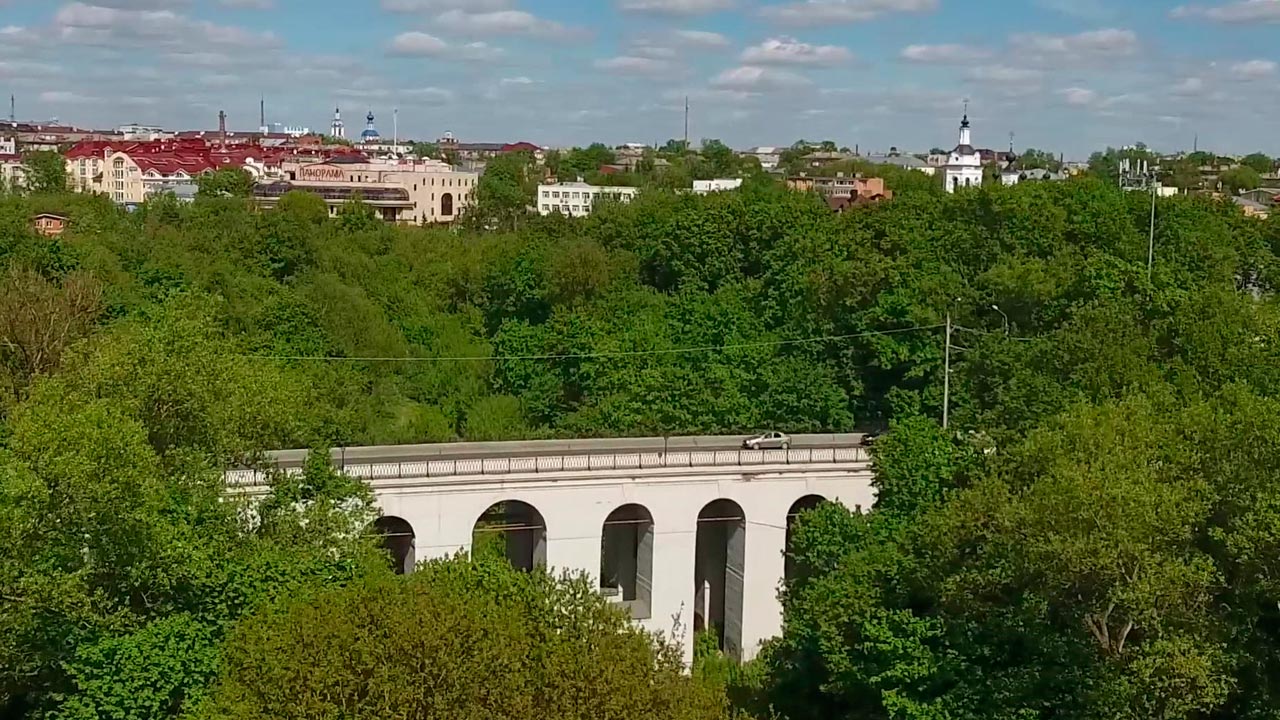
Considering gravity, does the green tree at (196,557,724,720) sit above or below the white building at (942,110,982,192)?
below

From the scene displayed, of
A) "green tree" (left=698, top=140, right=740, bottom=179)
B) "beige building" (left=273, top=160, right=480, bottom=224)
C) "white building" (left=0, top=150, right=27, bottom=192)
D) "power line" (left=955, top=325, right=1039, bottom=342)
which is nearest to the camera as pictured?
"power line" (left=955, top=325, right=1039, bottom=342)

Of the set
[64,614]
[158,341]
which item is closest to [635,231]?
[158,341]

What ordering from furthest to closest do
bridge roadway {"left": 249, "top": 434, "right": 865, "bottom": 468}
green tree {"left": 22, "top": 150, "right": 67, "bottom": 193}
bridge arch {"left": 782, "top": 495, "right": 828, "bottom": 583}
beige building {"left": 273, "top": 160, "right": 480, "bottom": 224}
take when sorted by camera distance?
beige building {"left": 273, "top": 160, "right": 480, "bottom": 224}, green tree {"left": 22, "top": 150, "right": 67, "bottom": 193}, bridge arch {"left": 782, "top": 495, "right": 828, "bottom": 583}, bridge roadway {"left": 249, "top": 434, "right": 865, "bottom": 468}

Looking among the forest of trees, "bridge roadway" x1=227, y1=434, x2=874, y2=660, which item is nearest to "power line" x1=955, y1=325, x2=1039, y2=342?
the forest of trees

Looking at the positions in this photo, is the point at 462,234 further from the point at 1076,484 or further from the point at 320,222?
the point at 1076,484

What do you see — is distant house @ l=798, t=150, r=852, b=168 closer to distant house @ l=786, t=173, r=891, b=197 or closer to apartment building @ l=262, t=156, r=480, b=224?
distant house @ l=786, t=173, r=891, b=197

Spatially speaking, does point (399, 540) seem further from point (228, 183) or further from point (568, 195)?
point (568, 195)

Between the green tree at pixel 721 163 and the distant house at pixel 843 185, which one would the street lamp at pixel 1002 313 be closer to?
the distant house at pixel 843 185
